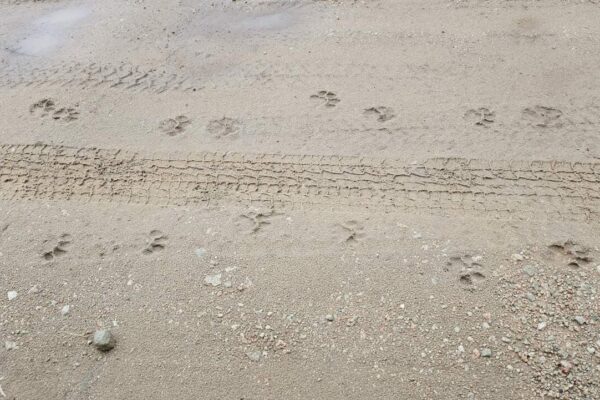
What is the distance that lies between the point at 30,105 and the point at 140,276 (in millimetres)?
2697

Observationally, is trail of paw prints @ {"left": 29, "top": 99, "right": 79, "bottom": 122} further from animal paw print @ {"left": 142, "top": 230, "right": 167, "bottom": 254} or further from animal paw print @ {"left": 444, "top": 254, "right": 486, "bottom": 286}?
animal paw print @ {"left": 444, "top": 254, "right": 486, "bottom": 286}

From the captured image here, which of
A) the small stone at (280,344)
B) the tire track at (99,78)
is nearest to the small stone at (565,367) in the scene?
the small stone at (280,344)

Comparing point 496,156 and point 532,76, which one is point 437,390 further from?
point 532,76

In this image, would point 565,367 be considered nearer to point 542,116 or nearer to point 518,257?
point 518,257

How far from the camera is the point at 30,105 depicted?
5.23 m

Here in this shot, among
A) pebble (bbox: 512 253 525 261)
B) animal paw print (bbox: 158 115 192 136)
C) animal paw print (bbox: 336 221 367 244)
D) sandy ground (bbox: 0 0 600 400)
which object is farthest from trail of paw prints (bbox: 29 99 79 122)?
pebble (bbox: 512 253 525 261)

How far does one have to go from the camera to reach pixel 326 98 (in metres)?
4.96

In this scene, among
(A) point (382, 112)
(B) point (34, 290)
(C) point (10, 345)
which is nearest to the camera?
(C) point (10, 345)

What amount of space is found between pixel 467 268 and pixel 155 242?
7.61 ft

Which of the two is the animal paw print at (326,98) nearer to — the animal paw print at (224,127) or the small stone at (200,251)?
the animal paw print at (224,127)

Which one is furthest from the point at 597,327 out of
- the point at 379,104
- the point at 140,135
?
→ the point at 140,135

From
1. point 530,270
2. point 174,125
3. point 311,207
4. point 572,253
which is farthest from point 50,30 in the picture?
point 572,253

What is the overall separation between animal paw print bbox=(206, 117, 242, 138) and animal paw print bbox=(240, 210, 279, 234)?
1.02 m

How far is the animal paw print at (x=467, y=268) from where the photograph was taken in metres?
3.48
